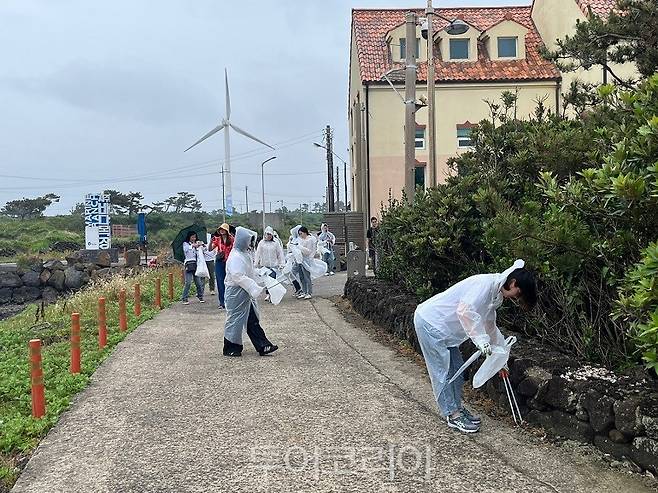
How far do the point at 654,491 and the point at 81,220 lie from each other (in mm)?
65247

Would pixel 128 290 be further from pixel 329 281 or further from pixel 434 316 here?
pixel 434 316

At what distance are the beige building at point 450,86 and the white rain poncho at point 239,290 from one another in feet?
60.7

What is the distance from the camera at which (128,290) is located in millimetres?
17188

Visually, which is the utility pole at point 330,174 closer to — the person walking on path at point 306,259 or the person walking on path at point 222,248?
the person walking on path at point 306,259

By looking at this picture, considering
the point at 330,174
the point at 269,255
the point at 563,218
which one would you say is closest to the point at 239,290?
the point at 563,218

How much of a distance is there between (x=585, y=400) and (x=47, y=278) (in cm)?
2924

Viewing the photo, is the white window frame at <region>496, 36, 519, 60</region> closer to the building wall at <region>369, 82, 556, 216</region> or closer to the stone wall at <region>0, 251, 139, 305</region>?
the building wall at <region>369, 82, 556, 216</region>

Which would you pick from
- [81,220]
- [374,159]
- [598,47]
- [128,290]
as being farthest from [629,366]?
[81,220]

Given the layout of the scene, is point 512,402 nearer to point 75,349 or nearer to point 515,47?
point 75,349

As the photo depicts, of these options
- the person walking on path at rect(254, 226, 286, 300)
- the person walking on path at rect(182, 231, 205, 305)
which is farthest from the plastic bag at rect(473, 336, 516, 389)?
the person walking on path at rect(182, 231, 205, 305)

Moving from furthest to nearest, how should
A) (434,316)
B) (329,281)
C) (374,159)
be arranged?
(374,159) < (329,281) < (434,316)

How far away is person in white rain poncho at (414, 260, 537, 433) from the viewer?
5.54m

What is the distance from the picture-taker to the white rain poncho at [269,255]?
619 inches

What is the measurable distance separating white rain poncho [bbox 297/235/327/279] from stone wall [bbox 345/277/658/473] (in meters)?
9.27
